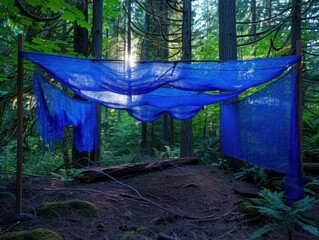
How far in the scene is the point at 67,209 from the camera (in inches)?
147

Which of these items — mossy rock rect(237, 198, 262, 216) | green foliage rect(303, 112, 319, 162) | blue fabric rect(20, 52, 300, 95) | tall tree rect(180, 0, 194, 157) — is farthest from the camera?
tall tree rect(180, 0, 194, 157)

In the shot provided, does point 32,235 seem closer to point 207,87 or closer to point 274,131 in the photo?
point 207,87

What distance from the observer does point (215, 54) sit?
1177 centimetres

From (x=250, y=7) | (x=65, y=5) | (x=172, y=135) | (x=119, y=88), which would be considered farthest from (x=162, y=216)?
(x=250, y=7)

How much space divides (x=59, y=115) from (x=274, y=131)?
12.3 ft

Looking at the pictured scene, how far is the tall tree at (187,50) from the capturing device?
806 centimetres

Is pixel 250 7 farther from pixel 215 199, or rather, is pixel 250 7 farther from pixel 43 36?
pixel 215 199

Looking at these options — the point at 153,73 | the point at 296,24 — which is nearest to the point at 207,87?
the point at 153,73

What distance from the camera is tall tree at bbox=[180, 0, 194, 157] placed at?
8.06 meters

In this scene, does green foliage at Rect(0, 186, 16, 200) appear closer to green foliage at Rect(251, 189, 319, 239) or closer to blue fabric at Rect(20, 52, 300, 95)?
blue fabric at Rect(20, 52, 300, 95)

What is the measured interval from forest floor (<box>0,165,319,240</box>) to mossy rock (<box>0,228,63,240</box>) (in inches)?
8.3

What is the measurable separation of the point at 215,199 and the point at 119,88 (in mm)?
2485

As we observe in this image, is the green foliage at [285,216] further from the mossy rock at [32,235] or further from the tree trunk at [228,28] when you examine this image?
the tree trunk at [228,28]

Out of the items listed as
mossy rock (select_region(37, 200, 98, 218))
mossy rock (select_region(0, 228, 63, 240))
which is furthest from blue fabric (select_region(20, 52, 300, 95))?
mossy rock (select_region(0, 228, 63, 240))
